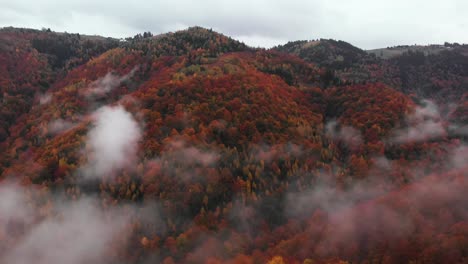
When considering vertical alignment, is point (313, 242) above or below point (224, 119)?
below

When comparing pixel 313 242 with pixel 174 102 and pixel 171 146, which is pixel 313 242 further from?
pixel 174 102

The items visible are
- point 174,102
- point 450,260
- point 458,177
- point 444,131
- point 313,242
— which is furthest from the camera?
point 444,131

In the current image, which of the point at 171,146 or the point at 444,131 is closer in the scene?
the point at 171,146

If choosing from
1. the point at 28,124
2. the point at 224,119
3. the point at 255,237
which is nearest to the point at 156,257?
the point at 255,237

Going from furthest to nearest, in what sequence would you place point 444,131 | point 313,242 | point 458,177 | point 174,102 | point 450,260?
point 444,131 < point 174,102 < point 458,177 < point 313,242 < point 450,260

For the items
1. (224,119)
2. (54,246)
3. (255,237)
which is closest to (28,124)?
(54,246)

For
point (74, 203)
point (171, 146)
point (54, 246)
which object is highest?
point (171, 146)
